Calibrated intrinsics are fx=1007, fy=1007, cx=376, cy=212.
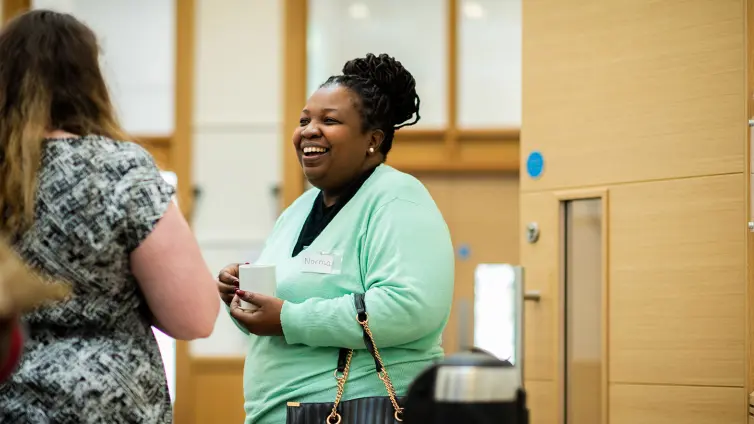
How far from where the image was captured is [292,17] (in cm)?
571

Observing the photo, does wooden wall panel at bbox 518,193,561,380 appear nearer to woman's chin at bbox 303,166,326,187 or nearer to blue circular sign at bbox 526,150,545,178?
blue circular sign at bbox 526,150,545,178

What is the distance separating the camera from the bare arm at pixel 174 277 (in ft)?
5.49

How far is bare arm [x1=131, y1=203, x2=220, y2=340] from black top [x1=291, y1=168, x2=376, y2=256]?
0.66 meters

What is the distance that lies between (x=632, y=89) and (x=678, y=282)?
594mm

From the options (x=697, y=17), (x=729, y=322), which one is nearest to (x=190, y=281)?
(x=729, y=322)

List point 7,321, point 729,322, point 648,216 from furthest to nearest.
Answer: point 648,216 < point 729,322 < point 7,321

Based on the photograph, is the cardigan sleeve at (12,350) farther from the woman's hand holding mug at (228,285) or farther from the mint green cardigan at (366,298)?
the woman's hand holding mug at (228,285)

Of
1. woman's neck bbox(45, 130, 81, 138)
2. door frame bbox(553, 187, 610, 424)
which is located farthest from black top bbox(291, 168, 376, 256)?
door frame bbox(553, 187, 610, 424)

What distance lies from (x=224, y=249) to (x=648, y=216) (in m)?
3.33

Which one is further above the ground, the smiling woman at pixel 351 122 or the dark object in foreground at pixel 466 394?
the smiling woman at pixel 351 122

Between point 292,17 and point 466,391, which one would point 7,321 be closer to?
point 466,391

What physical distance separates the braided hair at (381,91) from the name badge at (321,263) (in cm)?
36

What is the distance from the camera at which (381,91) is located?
2.52 m

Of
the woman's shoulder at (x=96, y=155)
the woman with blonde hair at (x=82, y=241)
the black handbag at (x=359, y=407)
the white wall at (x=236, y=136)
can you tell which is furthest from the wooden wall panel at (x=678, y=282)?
the white wall at (x=236, y=136)
